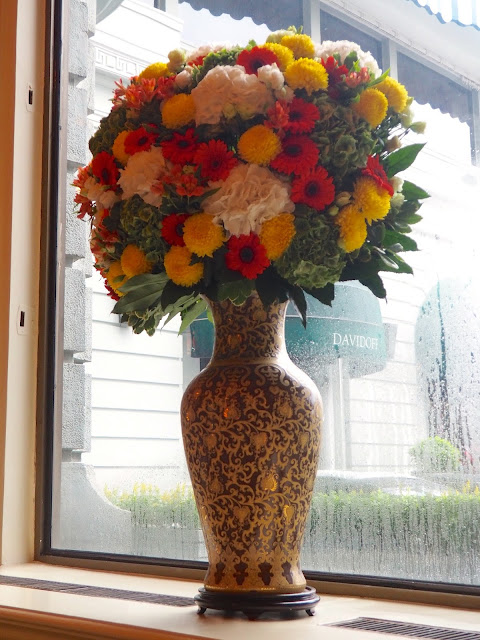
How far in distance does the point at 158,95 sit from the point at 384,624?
763mm

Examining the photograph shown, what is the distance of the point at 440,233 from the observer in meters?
1.33

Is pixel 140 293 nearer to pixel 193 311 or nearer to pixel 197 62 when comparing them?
pixel 193 311

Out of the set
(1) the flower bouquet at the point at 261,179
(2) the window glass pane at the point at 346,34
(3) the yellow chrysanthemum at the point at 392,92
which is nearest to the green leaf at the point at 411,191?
(1) the flower bouquet at the point at 261,179

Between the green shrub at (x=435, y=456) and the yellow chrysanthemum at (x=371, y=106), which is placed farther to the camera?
the green shrub at (x=435, y=456)

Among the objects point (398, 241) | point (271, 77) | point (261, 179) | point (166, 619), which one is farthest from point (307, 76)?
point (166, 619)

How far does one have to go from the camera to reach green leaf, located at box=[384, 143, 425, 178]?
1107 mm

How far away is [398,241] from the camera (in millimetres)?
1118

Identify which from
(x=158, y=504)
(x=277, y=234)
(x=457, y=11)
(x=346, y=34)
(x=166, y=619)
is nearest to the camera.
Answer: (x=277, y=234)

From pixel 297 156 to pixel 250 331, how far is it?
243 mm

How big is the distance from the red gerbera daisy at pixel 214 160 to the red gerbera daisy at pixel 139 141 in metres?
0.08

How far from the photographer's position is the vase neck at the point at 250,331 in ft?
3.65

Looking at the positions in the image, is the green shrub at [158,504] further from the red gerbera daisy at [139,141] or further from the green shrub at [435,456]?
the red gerbera daisy at [139,141]

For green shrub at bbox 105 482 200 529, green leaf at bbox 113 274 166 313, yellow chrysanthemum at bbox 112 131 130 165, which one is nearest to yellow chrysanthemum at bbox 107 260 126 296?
green leaf at bbox 113 274 166 313

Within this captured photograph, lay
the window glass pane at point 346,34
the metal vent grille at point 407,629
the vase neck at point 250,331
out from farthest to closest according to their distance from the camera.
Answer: the window glass pane at point 346,34
the vase neck at point 250,331
the metal vent grille at point 407,629
